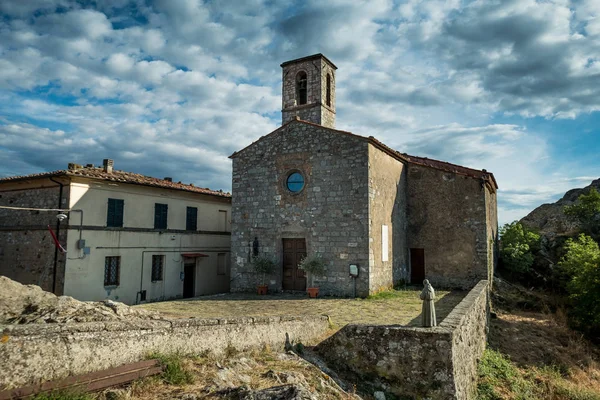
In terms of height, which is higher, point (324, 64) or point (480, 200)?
point (324, 64)

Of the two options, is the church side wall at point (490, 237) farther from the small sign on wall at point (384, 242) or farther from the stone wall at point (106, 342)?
the stone wall at point (106, 342)

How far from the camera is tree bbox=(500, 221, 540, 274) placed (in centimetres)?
2112

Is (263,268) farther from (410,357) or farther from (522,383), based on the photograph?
(522,383)

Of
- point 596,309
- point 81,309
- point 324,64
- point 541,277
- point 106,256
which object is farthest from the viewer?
point 541,277

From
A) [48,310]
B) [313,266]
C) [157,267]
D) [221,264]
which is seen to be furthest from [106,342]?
[221,264]

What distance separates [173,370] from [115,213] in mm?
11393

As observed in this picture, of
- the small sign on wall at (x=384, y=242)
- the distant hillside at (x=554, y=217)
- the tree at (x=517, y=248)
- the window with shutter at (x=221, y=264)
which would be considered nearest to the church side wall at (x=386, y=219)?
the small sign on wall at (x=384, y=242)

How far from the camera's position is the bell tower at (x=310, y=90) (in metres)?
17.0

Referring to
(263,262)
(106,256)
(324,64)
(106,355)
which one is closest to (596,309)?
(263,262)

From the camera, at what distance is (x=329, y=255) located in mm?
14828

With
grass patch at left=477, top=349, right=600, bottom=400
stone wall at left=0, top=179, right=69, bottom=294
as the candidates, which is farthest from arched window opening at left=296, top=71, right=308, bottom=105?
grass patch at left=477, top=349, right=600, bottom=400

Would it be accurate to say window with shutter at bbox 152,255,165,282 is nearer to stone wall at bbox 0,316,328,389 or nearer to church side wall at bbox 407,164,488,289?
stone wall at bbox 0,316,328,389

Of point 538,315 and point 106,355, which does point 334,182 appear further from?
point 106,355

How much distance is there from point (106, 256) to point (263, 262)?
5890mm
